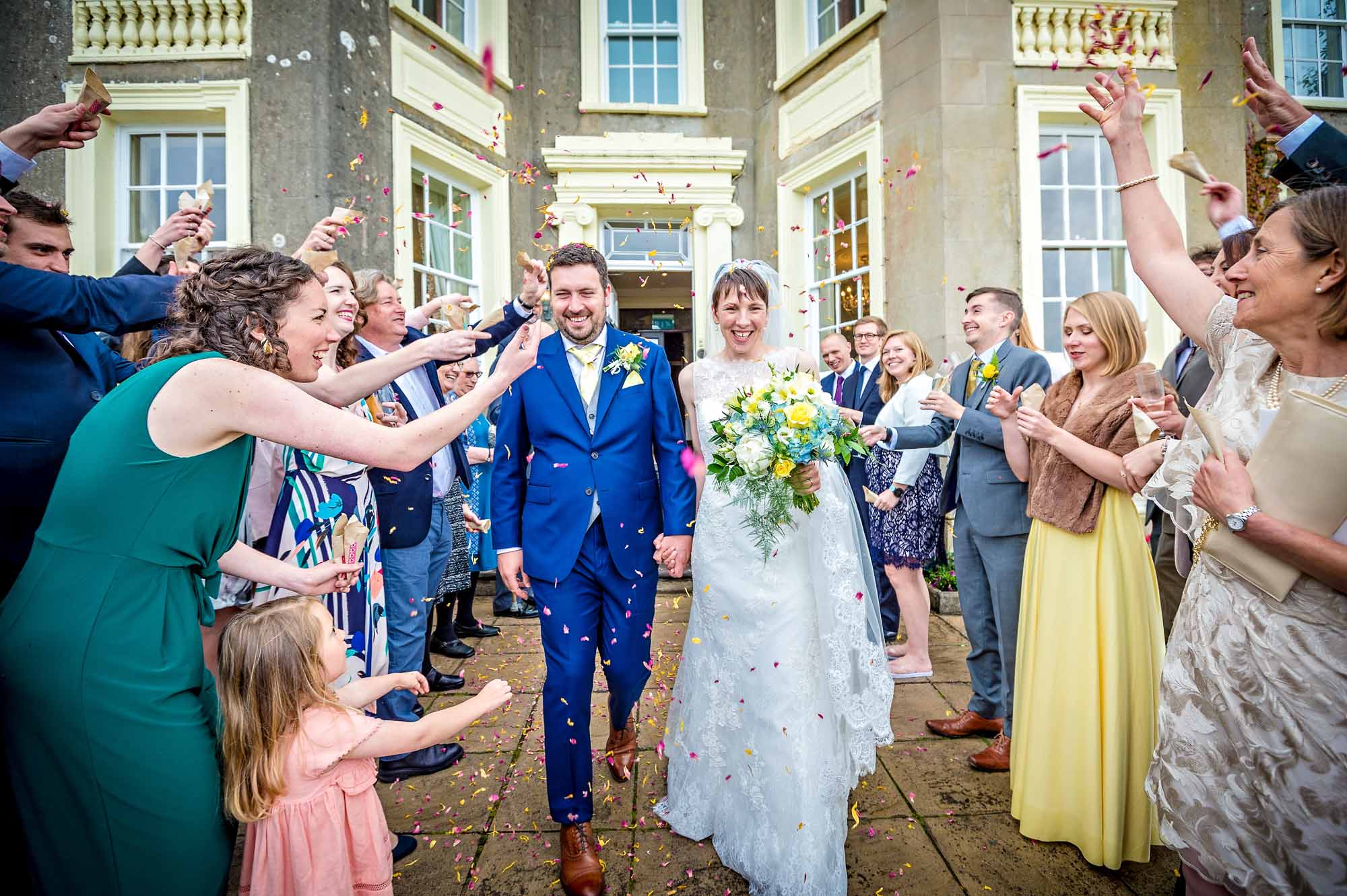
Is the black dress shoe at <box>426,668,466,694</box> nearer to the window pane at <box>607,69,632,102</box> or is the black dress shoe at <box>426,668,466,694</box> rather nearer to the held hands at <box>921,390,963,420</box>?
the held hands at <box>921,390,963,420</box>

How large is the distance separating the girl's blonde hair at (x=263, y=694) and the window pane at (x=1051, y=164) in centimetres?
856

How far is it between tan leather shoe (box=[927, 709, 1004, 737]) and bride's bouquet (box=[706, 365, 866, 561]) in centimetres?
177

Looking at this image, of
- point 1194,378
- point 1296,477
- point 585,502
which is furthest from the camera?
point 1194,378

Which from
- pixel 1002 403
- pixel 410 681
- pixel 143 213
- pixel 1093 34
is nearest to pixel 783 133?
pixel 1093 34

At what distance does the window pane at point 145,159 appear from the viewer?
7410 millimetres

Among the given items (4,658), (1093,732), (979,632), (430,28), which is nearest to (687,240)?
(430,28)

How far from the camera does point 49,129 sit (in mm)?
2160

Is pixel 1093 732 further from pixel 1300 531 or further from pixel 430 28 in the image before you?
pixel 430 28

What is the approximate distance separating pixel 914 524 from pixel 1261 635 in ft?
9.39

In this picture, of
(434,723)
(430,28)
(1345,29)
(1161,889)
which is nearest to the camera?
(434,723)

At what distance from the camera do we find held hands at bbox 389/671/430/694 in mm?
1996

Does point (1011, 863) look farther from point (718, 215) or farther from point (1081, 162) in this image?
point (718, 215)

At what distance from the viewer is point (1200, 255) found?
12.2 ft

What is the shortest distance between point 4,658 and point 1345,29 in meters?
13.5
